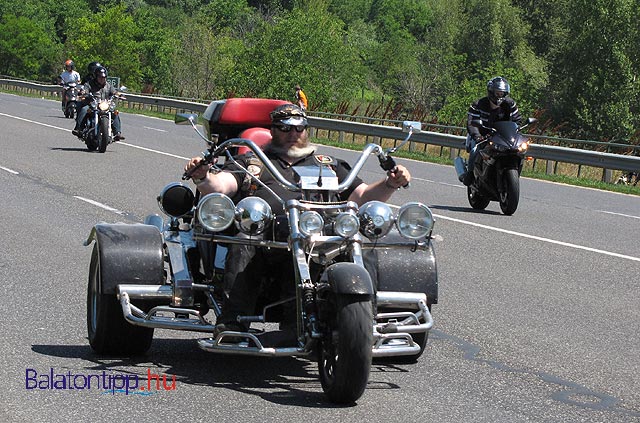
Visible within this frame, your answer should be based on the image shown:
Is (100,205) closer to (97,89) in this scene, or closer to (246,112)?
(246,112)

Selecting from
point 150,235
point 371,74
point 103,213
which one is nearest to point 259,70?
point 103,213

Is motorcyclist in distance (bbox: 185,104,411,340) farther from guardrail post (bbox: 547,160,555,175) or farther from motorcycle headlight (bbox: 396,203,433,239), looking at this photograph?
guardrail post (bbox: 547,160,555,175)

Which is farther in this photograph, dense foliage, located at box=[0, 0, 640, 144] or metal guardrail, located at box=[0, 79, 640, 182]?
dense foliage, located at box=[0, 0, 640, 144]

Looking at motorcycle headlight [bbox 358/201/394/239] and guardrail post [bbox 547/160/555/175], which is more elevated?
Result: motorcycle headlight [bbox 358/201/394/239]

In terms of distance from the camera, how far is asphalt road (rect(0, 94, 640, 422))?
6273mm

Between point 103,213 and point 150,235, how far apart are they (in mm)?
7643

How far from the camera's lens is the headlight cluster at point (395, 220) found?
684 centimetres

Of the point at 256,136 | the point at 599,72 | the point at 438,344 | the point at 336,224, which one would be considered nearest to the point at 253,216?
the point at 336,224

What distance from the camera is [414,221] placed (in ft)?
22.7

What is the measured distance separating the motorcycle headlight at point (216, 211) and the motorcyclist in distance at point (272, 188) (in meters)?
0.14

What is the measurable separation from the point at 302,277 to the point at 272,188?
35.9 inches

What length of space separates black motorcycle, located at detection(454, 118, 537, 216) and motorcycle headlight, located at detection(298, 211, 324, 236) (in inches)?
416

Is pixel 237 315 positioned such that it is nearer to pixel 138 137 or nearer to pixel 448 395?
pixel 448 395
